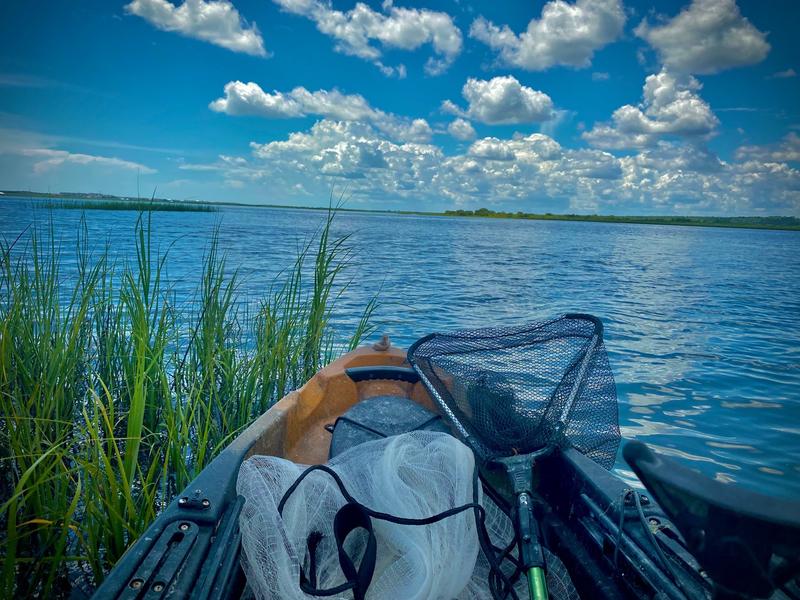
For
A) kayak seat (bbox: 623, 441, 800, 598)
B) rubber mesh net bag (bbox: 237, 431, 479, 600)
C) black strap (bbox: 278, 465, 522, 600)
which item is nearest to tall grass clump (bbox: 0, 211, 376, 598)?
rubber mesh net bag (bbox: 237, 431, 479, 600)

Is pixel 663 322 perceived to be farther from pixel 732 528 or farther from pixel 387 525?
pixel 732 528

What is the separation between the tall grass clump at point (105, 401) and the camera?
270 centimetres

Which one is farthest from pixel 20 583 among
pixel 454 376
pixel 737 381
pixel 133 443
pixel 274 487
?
pixel 737 381

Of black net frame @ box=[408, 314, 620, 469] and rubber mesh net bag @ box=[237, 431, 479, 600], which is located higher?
black net frame @ box=[408, 314, 620, 469]

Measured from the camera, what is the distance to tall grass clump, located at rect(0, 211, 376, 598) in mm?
2697

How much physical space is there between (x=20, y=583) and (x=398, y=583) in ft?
7.73

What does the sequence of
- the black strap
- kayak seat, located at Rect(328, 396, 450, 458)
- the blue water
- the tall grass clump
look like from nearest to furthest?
the black strap
the tall grass clump
kayak seat, located at Rect(328, 396, 450, 458)
the blue water

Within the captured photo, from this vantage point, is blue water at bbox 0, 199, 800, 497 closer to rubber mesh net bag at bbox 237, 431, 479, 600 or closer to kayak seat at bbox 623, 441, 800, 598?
rubber mesh net bag at bbox 237, 431, 479, 600

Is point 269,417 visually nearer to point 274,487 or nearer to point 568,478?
point 274,487

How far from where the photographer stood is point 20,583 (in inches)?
110

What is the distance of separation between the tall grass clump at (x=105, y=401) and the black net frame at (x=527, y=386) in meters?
1.46

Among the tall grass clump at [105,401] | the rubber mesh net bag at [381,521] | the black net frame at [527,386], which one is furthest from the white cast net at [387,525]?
the tall grass clump at [105,401]

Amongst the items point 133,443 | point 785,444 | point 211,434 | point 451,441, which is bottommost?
point 785,444

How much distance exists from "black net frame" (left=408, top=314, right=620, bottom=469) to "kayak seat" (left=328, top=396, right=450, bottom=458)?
289mm
